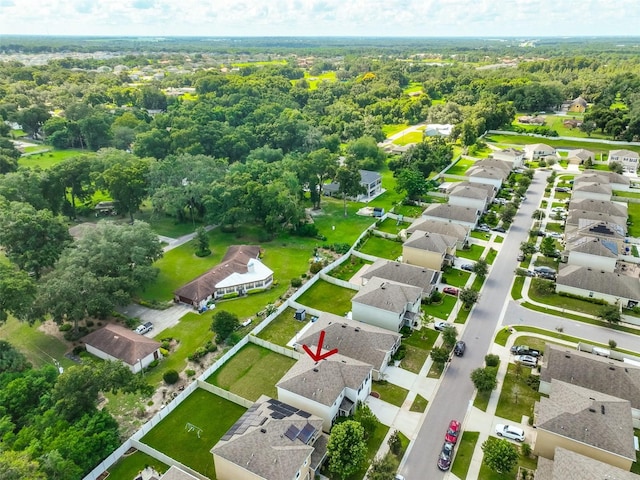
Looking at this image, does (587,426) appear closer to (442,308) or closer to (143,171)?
(442,308)

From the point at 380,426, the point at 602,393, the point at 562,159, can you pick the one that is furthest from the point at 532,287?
the point at 562,159

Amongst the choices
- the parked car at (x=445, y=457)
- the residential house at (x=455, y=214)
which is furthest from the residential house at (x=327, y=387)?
the residential house at (x=455, y=214)

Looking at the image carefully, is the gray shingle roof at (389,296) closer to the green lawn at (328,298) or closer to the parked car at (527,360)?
the green lawn at (328,298)

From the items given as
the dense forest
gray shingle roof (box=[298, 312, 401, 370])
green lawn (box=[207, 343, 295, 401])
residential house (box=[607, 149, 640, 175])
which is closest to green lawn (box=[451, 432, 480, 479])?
gray shingle roof (box=[298, 312, 401, 370])

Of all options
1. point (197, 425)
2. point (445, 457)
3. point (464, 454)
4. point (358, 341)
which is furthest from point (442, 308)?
point (197, 425)

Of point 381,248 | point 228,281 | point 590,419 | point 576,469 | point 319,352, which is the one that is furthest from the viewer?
point 381,248

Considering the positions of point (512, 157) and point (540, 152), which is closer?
point (512, 157)

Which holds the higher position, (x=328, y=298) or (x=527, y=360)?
(x=527, y=360)
